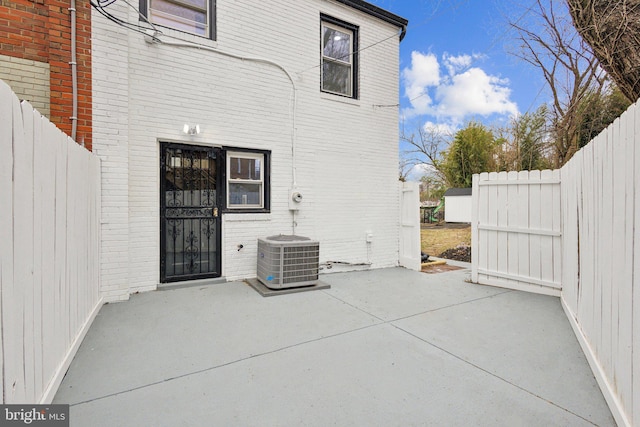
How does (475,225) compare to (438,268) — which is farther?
(438,268)

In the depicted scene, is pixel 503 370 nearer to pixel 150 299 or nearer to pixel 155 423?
pixel 155 423

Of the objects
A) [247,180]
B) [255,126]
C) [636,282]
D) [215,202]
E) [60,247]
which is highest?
[255,126]

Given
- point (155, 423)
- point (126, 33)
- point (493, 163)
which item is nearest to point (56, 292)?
point (155, 423)

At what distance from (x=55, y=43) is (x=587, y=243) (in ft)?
20.2

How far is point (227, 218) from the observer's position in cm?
493

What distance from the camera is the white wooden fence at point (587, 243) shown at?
168 centimetres

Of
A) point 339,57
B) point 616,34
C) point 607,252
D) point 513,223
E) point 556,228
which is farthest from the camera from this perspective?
point 339,57

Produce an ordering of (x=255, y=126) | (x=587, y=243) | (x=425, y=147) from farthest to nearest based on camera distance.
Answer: (x=425, y=147) < (x=255, y=126) < (x=587, y=243)

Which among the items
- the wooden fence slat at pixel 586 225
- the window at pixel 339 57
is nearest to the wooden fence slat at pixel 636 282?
the wooden fence slat at pixel 586 225

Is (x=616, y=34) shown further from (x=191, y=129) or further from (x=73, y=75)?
(x=73, y=75)

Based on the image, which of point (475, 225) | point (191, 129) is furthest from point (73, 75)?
point (475, 225)

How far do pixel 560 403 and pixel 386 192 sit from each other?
15.8 feet

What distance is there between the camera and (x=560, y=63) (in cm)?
805

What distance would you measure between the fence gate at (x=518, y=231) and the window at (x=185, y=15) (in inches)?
200
